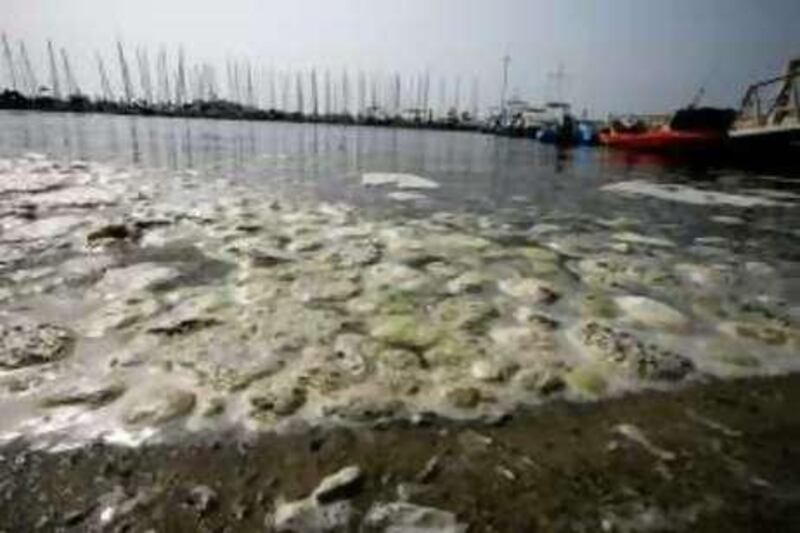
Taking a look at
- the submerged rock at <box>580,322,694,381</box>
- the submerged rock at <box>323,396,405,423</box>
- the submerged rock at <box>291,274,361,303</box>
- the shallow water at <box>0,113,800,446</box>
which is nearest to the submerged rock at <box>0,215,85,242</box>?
the shallow water at <box>0,113,800,446</box>

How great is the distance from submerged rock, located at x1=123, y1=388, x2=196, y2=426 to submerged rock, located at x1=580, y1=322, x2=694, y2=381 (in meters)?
2.53

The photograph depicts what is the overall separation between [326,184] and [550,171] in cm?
962

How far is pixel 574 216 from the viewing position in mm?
10055

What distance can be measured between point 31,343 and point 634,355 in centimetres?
380

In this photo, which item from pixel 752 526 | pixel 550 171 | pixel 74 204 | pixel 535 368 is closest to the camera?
pixel 752 526

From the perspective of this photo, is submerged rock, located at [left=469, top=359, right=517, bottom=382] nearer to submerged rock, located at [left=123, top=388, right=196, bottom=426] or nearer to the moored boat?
submerged rock, located at [left=123, top=388, right=196, bottom=426]

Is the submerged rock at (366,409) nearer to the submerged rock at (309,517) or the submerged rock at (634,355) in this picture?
the submerged rock at (309,517)

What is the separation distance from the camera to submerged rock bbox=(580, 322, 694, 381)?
155 inches

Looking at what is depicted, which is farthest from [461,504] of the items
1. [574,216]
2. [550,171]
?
[550,171]

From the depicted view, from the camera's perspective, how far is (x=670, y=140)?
28.3m

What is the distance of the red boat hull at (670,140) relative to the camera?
86.3ft

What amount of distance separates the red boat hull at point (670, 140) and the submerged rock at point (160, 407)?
2700 cm

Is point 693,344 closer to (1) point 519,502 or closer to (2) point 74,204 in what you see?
(1) point 519,502

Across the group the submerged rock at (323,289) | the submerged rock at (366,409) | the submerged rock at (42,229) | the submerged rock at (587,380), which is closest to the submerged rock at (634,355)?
the submerged rock at (587,380)
